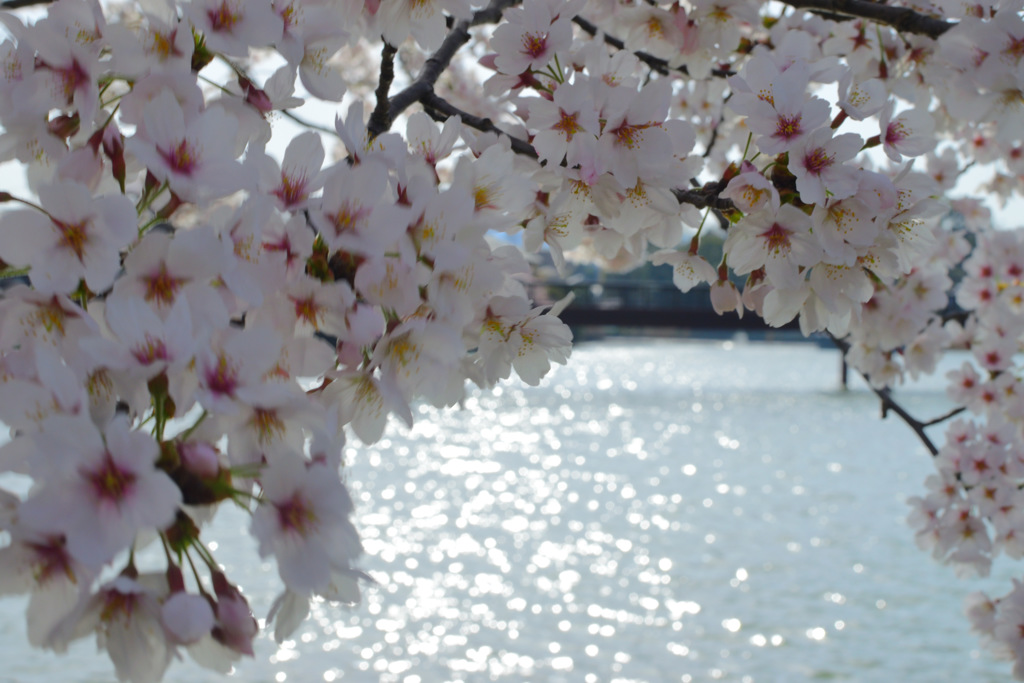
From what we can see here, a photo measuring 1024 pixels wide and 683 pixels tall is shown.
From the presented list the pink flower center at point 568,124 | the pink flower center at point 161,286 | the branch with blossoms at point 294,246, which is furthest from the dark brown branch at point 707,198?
the pink flower center at point 161,286

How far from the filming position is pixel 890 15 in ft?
3.85

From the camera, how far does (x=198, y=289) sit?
1.75 ft

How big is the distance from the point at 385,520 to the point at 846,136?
561 cm

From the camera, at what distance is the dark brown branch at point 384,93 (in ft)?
3.23

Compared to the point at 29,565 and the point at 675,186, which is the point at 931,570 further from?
the point at 29,565

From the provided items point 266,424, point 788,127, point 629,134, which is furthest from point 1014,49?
point 266,424

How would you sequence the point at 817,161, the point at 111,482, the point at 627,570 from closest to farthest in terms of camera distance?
the point at 111,482, the point at 817,161, the point at 627,570

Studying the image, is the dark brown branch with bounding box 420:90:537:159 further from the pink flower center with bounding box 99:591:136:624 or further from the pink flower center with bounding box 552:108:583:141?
the pink flower center with bounding box 99:591:136:624

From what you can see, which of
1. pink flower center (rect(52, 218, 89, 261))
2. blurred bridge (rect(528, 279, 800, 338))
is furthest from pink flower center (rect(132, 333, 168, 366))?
blurred bridge (rect(528, 279, 800, 338))

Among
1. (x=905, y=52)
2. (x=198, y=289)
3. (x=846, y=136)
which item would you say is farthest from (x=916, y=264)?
(x=198, y=289)

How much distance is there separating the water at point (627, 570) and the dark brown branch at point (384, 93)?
43 centimetres

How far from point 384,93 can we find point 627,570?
14.3ft

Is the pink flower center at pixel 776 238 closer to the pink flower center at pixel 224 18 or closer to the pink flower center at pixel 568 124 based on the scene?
the pink flower center at pixel 568 124

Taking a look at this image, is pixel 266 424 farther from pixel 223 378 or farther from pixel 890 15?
pixel 890 15
